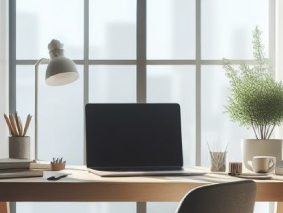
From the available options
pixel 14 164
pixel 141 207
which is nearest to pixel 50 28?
pixel 141 207

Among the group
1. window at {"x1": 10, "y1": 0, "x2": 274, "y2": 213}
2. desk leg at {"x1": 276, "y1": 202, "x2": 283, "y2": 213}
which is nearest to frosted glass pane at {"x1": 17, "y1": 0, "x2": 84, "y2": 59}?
window at {"x1": 10, "y1": 0, "x2": 274, "y2": 213}

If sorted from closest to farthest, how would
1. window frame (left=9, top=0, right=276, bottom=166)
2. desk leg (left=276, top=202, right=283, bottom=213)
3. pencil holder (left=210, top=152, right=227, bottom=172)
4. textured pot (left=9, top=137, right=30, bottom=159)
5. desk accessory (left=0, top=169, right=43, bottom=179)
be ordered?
desk accessory (left=0, top=169, right=43, bottom=179)
pencil holder (left=210, top=152, right=227, bottom=172)
textured pot (left=9, top=137, right=30, bottom=159)
desk leg (left=276, top=202, right=283, bottom=213)
window frame (left=9, top=0, right=276, bottom=166)

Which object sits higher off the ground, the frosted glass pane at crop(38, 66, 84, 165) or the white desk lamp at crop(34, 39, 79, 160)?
the white desk lamp at crop(34, 39, 79, 160)

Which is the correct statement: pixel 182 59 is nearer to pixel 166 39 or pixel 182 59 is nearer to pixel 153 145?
pixel 166 39

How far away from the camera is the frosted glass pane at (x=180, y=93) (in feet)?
11.3

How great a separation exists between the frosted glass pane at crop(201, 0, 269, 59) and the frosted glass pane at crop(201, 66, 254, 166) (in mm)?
138

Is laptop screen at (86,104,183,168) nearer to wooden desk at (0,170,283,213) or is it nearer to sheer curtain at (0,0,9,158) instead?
wooden desk at (0,170,283,213)

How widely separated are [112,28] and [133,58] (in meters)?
0.25

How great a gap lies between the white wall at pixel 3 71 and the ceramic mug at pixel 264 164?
1.80 meters

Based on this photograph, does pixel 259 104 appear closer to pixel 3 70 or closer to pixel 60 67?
pixel 60 67

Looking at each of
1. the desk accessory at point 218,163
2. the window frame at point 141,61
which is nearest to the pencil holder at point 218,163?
the desk accessory at point 218,163

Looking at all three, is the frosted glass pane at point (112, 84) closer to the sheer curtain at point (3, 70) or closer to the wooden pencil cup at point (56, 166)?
the sheer curtain at point (3, 70)

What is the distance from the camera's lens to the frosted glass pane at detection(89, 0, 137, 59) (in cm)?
346

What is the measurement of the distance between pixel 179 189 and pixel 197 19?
74.3 inches
